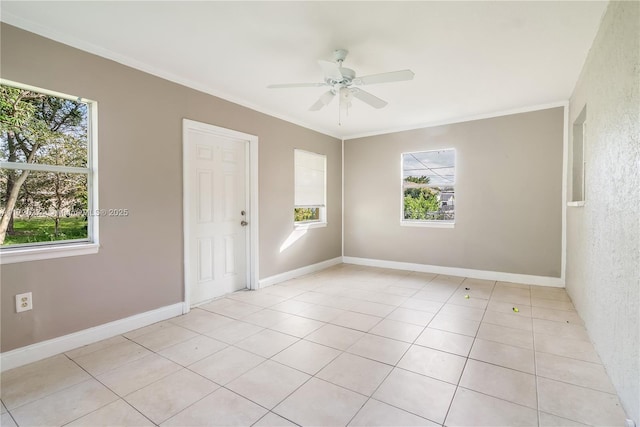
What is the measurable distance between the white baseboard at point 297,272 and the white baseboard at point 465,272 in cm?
42

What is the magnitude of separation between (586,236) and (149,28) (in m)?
4.13

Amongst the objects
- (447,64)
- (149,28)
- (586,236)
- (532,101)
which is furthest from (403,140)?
(149,28)

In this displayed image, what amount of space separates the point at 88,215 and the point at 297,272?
2.99 meters

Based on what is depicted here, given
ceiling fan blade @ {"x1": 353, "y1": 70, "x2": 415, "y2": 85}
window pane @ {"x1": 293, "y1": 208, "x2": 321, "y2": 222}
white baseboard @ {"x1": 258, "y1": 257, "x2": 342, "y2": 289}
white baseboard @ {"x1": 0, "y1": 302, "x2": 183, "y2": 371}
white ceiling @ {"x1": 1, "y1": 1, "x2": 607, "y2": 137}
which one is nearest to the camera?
white ceiling @ {"x1": 1, "y1": 1, "x2": 607, "y2": 137}

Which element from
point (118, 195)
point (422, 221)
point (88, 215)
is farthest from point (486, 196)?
point (88, 215)

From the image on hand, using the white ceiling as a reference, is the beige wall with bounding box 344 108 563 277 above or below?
below

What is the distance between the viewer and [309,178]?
5.29 m

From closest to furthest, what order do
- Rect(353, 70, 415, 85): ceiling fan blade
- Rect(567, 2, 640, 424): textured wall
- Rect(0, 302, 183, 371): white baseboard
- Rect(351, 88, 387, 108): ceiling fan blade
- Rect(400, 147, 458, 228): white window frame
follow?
Rect(567, 2, 640, 424): textured wall
Rect(0, 302, 183, 371): white baseboard
Rect(353, 70, 415, 85): ceiling fan blade
Rect(351, 88, 387, 108): ceiling fan blade
Rect(400, 147, 458, 228): white window frame

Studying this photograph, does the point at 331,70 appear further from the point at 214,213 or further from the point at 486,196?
the point at 486,196

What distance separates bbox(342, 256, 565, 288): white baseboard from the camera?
4.30 meters

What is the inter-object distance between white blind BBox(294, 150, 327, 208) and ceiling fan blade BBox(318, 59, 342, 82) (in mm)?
2265

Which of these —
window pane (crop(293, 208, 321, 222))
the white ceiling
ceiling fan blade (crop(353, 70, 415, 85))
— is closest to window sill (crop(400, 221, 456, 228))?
window pane (crop(293, 208, 321, 222))

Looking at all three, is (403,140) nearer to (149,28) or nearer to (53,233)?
(149,28)

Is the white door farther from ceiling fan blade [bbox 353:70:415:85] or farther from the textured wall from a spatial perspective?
the textured wall
